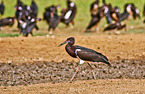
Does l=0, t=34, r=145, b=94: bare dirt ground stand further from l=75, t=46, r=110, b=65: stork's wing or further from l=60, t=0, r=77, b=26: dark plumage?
l=60, t=0, r=77, b=26: dark plumage

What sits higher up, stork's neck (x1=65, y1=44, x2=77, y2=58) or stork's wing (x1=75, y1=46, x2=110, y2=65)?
stork's neck (x1=65, y1=44, x2=77, y2=58)

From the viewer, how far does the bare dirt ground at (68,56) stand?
688 centimetres

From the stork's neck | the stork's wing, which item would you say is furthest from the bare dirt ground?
the stork's neck

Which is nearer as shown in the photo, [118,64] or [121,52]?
[118,64]

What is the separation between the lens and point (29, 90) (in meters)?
6.93

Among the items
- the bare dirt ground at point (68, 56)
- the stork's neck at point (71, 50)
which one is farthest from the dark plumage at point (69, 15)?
the stork's neck at point (71, 50)

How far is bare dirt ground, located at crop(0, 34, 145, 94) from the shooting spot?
Result: 6879 mm

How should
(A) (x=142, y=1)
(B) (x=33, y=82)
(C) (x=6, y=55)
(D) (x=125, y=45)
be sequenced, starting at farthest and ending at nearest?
(A) (x=142, y=1) → (D) (x=125, y=45) → (C) (x=6, y=55) → (B) (x=33, y=82)

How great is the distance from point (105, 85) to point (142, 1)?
2159 cm

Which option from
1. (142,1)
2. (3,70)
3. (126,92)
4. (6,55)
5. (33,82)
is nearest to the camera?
(126,92)

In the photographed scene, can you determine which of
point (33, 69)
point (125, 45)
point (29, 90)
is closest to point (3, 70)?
point (33, 69)

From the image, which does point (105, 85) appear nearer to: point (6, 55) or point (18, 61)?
point (18, 61)

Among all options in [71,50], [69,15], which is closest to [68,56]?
[71,50]

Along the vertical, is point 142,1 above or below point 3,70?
above
